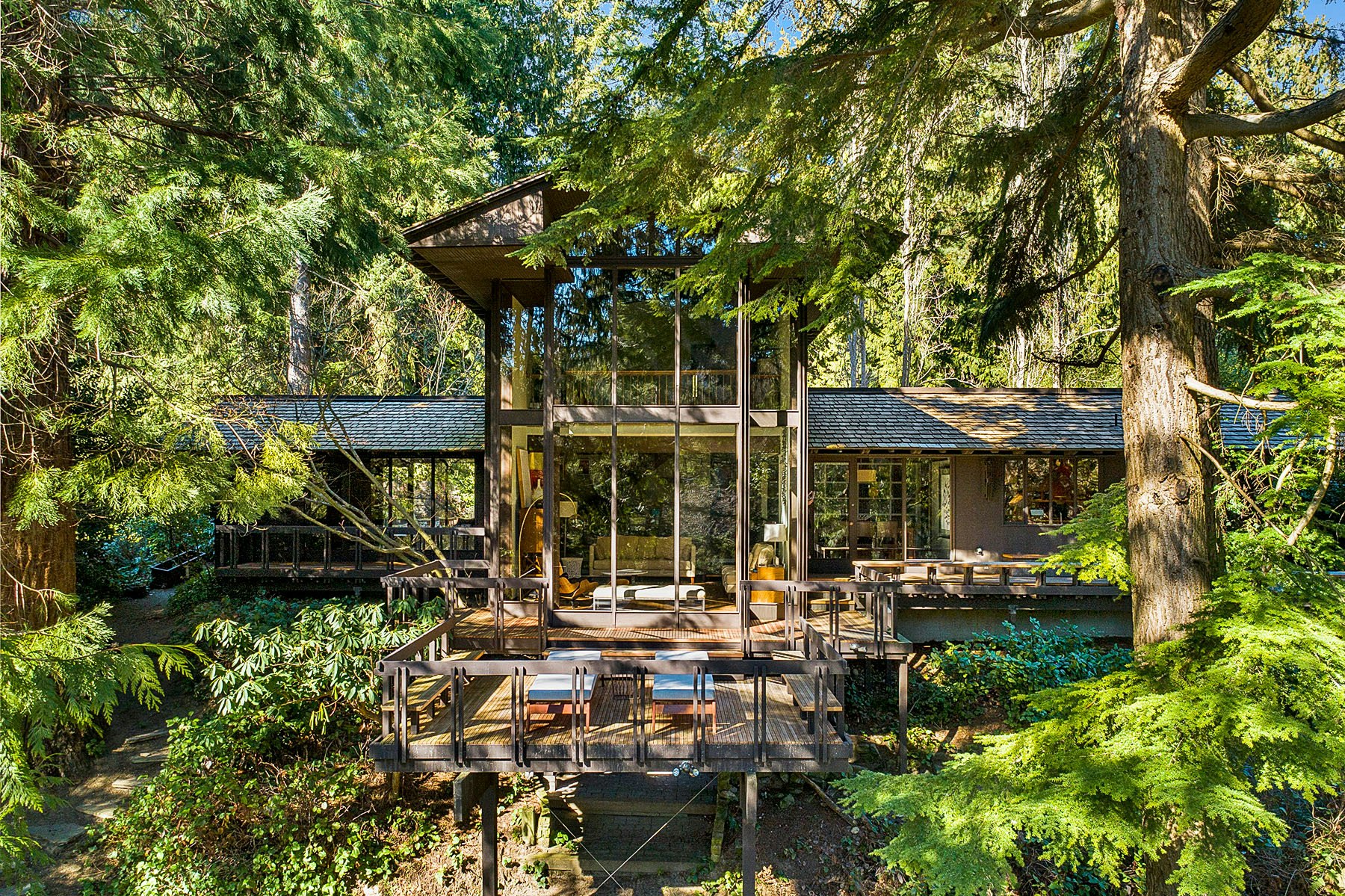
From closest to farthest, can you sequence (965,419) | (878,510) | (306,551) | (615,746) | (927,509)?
(615,746)
(306,551)
(965,419)
(927,509)
(878,510)

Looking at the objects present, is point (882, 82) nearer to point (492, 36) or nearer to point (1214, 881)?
point (1214, 881)

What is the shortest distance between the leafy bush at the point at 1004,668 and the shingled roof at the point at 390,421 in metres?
8.45

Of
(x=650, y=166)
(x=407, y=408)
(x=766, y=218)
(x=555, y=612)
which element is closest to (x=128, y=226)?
(x=650, y=166)

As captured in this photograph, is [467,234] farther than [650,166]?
Yes

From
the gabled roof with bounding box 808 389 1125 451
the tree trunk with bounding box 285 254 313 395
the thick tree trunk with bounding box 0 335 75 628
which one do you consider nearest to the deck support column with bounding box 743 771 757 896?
the thick tree trunk with bounding box 0 335 75 628

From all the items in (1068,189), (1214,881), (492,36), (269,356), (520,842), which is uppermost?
(492,36)

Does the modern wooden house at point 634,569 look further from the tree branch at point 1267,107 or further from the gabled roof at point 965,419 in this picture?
the tree branch at point 1267,107

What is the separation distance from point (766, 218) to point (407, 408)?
11.1 metres

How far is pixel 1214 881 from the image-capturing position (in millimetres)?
3129

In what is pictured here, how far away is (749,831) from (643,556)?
3961mm

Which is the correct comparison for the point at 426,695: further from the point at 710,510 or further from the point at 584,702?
the point at 710,510

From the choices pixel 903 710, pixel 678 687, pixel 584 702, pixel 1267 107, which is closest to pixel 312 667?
pixel 584 702

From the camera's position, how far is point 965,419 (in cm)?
1447

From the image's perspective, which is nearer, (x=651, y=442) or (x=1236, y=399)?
(x=1236, y=399)
